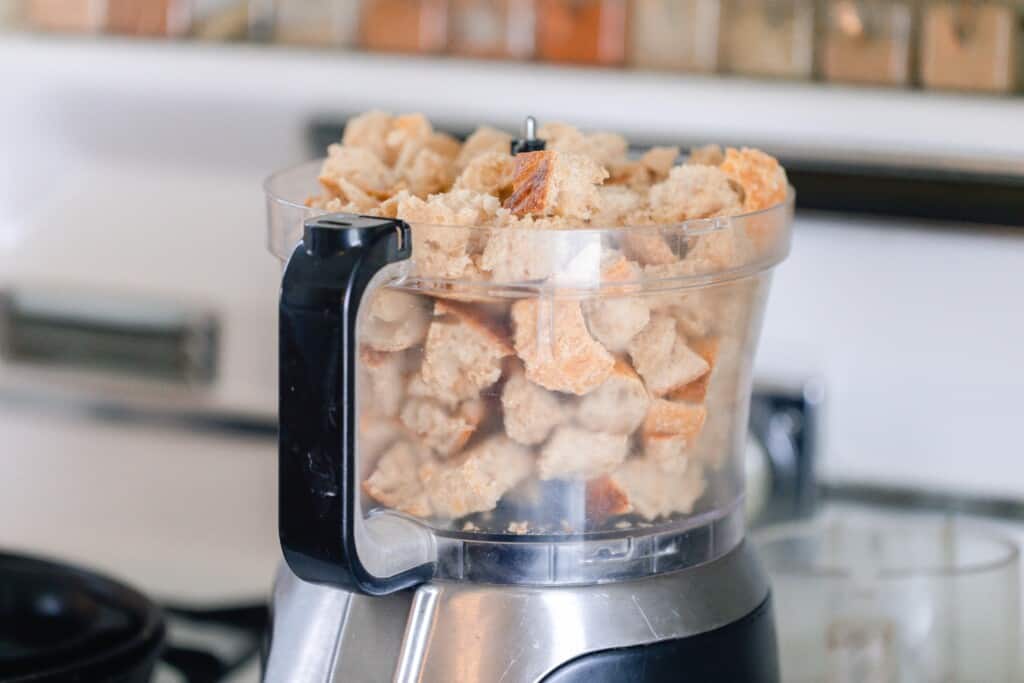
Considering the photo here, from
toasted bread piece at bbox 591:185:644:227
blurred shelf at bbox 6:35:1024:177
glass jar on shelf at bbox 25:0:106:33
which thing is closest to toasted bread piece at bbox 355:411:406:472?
toasted bread piece at bbox 591:185:644:227

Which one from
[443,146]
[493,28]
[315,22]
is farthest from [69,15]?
[443,146]

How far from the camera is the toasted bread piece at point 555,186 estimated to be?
46 cm

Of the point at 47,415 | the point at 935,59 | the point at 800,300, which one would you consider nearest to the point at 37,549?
the point at 47,415

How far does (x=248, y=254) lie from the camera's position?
1022 mm

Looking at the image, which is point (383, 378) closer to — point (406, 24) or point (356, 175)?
point (356, 175)

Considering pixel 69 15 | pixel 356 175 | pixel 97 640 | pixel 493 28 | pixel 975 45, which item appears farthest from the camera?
Result: pixel 69 15

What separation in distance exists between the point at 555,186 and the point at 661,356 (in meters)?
0.07

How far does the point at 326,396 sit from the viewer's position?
423mm

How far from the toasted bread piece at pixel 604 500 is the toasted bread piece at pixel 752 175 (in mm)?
116

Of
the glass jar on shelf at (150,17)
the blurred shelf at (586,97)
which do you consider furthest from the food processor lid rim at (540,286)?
the glass jar on shelf at (150,17)

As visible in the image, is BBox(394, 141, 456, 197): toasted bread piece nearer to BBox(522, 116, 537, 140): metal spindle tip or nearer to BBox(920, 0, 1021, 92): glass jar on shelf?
BBox(522, 116, 537, 140): metal spindle tip

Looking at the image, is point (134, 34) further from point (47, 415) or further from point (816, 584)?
point (816, 584)

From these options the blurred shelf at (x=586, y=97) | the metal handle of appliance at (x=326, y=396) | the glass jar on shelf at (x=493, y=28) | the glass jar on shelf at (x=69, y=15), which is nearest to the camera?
the metal handle of appliance at (x=326, y=396)

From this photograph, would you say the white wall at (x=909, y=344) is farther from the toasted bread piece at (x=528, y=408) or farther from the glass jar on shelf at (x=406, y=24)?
the toasted bread piece at (x=528, y=408)
